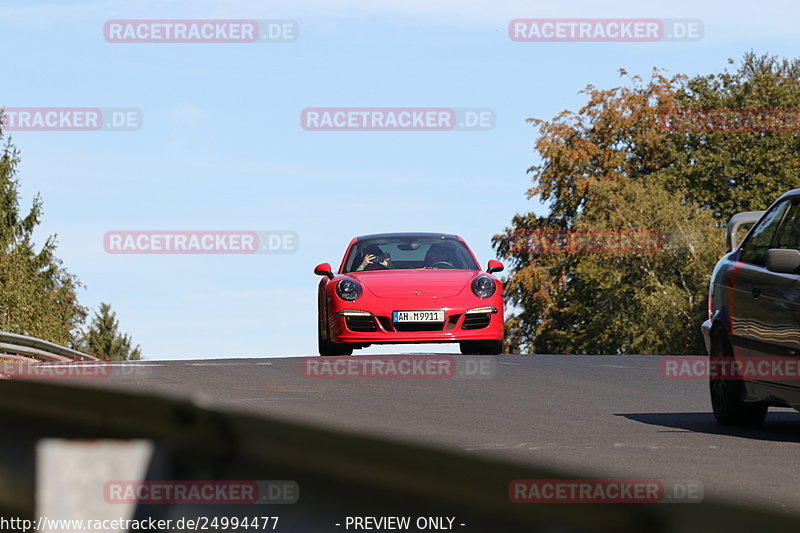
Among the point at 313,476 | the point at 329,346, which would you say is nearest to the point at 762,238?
the point at 313,476

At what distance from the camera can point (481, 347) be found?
63.6ft

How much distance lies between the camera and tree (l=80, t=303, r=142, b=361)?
120 meters

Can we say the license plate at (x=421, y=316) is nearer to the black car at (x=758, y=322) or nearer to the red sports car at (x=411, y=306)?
the red sports car at (x=411, y=306)

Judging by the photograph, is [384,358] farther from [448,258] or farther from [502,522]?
[502,522]

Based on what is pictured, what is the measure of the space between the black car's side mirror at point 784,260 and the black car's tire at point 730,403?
138 cm

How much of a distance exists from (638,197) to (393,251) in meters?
33.6

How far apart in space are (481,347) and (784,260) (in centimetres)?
1042

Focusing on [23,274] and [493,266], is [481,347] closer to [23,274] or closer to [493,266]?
[493,266]

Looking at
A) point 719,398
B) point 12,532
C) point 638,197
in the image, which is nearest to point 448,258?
point 719,398

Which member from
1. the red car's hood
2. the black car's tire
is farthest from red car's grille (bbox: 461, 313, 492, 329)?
the black car's tire

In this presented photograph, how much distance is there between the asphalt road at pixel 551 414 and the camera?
7.97m

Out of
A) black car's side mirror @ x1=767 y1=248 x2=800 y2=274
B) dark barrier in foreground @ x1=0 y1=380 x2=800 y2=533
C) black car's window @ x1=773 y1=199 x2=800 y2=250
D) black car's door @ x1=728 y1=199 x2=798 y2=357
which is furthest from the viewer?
black car's window @ x1=773 y1=199 x2=800 y2=250

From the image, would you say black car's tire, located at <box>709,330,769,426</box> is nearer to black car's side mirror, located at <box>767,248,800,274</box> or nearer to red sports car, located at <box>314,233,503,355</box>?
black car's side mirror, located at <box>767,248,800,274</box>

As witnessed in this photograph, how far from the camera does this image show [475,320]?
18578 mm
